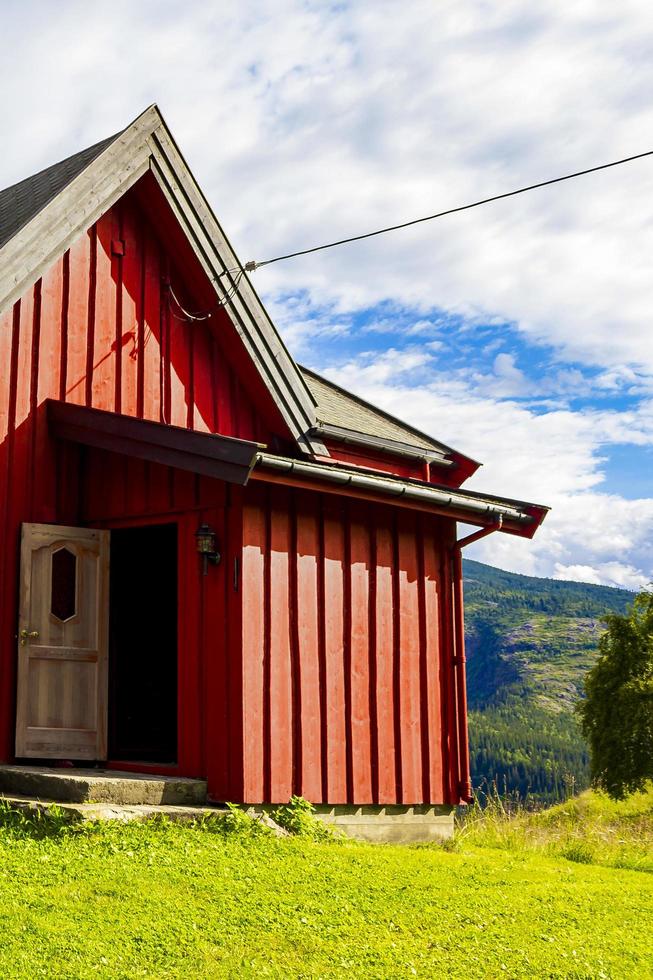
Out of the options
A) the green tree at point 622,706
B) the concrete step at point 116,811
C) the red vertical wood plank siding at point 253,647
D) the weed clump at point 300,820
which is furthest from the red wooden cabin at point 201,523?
the green tree at point 622,706

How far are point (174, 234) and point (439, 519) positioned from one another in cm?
437

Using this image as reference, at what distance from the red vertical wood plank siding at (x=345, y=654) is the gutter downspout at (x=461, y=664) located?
0.09 m

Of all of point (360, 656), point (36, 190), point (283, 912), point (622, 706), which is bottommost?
point (622, 706)

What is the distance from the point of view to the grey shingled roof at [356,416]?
14.5 meters

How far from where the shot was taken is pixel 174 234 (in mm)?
11578

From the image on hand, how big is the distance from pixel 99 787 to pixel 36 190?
6993 mm

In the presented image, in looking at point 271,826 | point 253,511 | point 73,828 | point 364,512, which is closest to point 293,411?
point 364,512

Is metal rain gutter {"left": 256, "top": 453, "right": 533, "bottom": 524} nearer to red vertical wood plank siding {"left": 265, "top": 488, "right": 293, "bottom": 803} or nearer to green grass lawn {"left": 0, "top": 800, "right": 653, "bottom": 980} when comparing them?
red vertical wood plank siding {"left": 265, "top": 488, "right": 293, "bottom": 803}

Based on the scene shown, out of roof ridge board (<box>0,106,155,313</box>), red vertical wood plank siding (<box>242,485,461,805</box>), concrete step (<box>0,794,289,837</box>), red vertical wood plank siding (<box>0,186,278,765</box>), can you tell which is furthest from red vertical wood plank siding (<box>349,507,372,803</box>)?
roof ridge board (<box>0,106,155,313</box>)

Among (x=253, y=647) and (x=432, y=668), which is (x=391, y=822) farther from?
(x=253, y=647)

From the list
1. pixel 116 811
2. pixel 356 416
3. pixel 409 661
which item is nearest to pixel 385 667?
pixel 409 661

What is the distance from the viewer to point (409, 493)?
33.3 feet

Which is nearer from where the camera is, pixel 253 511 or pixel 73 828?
pixel 73 828

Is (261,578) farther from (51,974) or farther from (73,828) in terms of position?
(51,974)
